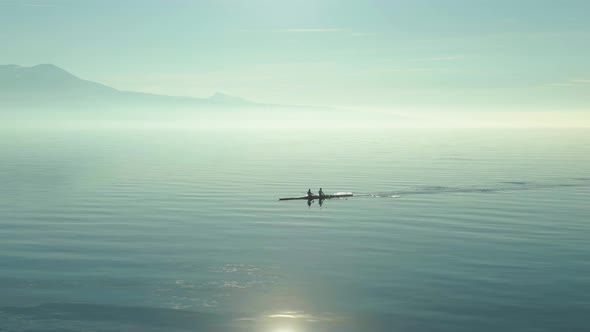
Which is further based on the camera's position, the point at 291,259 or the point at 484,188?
the point at 484,188

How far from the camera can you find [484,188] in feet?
329

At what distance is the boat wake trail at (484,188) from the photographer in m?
94.2

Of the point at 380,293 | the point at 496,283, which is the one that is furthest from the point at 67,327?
the point at 496,283

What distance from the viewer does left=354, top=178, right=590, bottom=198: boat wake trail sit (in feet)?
309

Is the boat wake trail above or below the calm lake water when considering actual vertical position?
above

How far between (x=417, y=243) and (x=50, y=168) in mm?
114096

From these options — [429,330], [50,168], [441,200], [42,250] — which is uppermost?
[50,168]

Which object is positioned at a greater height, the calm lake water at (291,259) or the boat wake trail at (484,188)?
the boat wake trail at (484,188)

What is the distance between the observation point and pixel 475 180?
114 meters

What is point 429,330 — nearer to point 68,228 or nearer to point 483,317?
point 483,317

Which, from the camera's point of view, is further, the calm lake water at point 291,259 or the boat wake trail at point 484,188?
the boat wake trail at point 484,188

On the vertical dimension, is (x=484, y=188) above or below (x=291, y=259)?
above

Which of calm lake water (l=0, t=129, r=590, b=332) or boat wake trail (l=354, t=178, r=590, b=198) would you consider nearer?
calm lake water (l=0, t=129, r=590, b=332)

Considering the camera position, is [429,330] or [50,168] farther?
[50,168]
